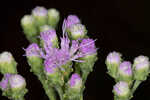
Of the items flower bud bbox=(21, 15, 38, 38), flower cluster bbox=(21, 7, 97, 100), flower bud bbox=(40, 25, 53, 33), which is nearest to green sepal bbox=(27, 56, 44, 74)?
flower cluster bbox=(21, 7, 97, 100)

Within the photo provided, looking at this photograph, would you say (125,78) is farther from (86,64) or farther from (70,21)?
(70,21)

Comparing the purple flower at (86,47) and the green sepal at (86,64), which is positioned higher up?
the purple flower at (86,47)

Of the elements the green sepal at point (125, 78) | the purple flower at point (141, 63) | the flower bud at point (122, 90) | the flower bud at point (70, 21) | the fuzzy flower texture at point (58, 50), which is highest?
the flower bud at point (70, 21)

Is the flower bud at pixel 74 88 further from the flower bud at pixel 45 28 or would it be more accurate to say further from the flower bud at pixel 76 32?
the flower bud at pixel 45 28

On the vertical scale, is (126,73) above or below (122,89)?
above

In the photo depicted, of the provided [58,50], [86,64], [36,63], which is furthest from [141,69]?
[36,63]

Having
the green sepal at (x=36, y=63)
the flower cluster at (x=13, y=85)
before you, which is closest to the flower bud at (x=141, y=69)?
the green sepal at (x=36, y=63)
